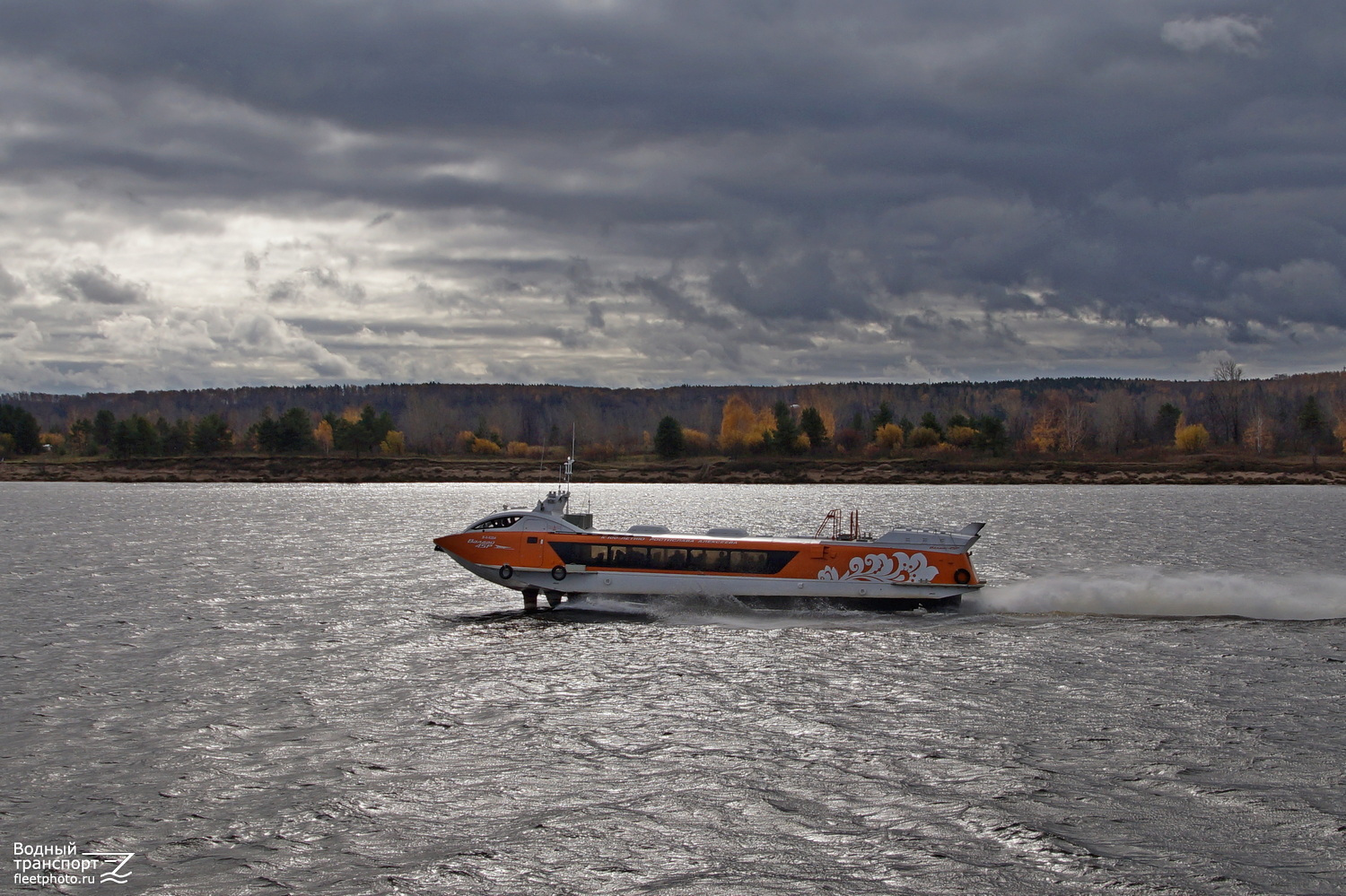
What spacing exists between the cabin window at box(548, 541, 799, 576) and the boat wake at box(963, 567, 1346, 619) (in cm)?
925

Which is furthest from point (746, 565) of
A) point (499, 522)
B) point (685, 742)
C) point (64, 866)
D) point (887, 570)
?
point (64, 866)

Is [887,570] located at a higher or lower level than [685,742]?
higher

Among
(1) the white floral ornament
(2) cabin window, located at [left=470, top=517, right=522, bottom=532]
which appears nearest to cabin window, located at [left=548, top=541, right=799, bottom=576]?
(1) the white floral ornament

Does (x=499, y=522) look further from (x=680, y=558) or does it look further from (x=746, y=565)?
(x=746, y=565)

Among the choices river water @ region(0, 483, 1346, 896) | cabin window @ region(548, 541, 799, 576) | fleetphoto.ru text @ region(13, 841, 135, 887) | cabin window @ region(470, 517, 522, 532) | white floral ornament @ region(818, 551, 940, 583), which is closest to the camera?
fleetphoto.ru text @ region(13, 841, 135, 887)

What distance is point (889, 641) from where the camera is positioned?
38.8 m

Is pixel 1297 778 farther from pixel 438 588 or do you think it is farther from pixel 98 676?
pixel 438 588

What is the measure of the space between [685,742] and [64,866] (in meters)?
13.2

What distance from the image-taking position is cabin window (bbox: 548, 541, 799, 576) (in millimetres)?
43500

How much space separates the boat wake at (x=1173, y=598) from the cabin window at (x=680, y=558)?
9.25m

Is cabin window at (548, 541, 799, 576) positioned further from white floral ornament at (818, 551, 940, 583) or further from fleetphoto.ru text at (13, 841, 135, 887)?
fleetphoto.ru text at (13, 841, 135, 887)

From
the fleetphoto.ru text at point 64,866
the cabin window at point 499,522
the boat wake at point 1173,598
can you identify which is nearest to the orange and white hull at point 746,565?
the cabin window at point 499,522

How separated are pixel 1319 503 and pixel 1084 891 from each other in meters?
150

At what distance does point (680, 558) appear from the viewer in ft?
143
